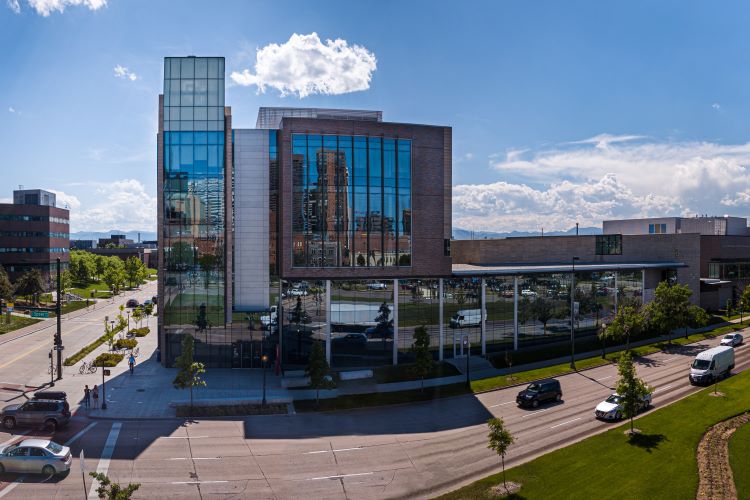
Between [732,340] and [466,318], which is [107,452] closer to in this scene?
[466,318]

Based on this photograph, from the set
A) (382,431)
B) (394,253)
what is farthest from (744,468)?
(394,253)

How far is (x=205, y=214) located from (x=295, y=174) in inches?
388

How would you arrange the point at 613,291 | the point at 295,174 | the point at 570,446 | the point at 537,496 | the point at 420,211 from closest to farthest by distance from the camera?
the point at 537,496 < the point at 570,446 < the point at 295,174 < the point at 420,211 < the point at 613,291

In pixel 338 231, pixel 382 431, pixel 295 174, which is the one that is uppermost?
pixel 295 174

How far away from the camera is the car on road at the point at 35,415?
3200cm

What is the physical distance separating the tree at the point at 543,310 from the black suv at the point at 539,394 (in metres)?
18.7

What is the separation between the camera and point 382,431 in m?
33.4

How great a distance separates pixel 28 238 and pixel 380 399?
84931 mm

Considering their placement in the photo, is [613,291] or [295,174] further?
[613,291]

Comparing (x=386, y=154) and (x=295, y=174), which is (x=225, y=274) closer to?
(x=295, y=174)

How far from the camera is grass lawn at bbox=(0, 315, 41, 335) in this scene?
6391 cm

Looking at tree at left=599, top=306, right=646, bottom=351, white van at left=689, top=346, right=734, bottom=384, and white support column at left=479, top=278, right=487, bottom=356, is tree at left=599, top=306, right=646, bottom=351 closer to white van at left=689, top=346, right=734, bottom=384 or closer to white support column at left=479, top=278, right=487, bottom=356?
white van at left=689, top=346, right=734, bottom=384

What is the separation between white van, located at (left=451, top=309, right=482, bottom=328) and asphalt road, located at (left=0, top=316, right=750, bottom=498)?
12.3 m

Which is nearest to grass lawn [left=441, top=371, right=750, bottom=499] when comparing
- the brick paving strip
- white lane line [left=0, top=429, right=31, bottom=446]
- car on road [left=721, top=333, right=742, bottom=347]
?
the brick paving strip
